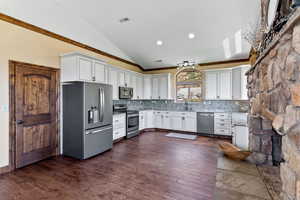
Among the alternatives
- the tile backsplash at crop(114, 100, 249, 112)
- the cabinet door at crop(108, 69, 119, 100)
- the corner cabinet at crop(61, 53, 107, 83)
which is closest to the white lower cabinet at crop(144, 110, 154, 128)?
the tile backsplash at crop(114, 100, 249, 112)

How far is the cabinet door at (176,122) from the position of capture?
6227 millimetres

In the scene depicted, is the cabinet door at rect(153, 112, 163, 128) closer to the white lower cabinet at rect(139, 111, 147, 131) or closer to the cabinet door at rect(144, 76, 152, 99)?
the white lower cabinet at rect(139, 111, 147, 131)

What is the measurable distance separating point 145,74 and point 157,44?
2.13 meters

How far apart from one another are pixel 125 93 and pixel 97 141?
7.65 ft

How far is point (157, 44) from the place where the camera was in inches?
209

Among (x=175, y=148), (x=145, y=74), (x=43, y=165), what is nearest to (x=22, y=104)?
(x=43, y=165)

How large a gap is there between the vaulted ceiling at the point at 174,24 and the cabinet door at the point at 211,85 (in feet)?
1.95

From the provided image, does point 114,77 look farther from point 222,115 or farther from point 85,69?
point 222,115

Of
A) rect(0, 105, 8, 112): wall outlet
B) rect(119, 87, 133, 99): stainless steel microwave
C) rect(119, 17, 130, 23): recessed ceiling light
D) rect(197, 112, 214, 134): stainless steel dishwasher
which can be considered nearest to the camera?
rect(0, 105, 8, 112): wall outlet

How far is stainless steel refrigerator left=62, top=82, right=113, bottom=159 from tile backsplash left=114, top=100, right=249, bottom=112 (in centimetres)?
197

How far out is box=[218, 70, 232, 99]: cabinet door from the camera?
221 inches

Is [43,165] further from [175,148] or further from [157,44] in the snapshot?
[157,44]

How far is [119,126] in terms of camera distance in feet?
16.4

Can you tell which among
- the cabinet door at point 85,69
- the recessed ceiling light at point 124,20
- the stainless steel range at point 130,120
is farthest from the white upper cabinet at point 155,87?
the cabinet door at point 85,69
